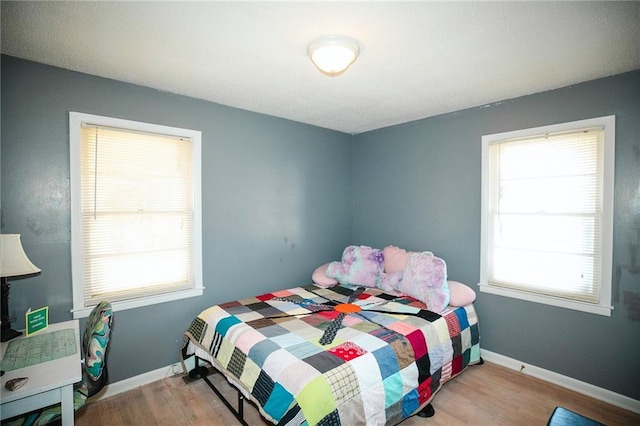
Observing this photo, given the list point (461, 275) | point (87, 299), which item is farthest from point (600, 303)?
point (87, 299)

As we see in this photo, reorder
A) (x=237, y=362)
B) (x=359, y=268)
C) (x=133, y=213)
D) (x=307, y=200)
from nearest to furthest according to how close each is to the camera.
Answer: (x=237, y=362), (x=133, y=213), (x=359, y=268), (x=307, y=200)

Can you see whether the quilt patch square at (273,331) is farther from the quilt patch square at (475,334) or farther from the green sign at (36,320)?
the quilt patch square at (475,334)

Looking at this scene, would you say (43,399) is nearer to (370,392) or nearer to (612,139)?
(370,392)

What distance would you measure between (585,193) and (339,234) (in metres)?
2.63

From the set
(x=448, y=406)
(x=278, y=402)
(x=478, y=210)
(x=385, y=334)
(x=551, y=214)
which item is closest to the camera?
(x=278, y=402)

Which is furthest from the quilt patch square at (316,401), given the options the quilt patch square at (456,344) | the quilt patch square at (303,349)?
the quilt patch square at (456,344)

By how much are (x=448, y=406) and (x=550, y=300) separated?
133cm

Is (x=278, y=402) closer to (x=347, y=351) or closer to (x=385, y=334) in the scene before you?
(x=347, y=351)

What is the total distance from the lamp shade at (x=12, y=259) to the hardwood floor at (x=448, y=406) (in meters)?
1.16

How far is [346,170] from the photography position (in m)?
4.25

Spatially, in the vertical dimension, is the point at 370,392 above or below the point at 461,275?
below

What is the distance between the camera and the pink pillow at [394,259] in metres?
3.35

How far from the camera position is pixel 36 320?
1.95m

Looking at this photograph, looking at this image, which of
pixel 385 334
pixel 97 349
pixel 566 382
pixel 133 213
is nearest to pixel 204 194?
pixel 133 213
